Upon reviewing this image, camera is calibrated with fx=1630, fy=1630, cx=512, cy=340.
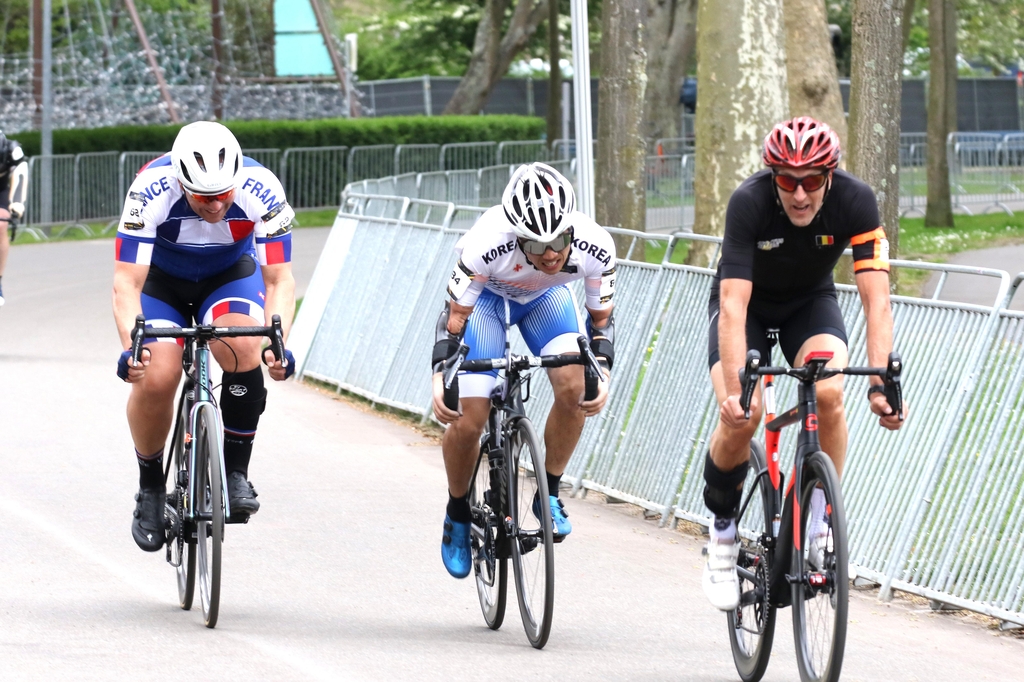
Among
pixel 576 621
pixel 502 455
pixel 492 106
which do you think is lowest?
pixel 576 621

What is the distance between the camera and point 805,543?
5.43 metres

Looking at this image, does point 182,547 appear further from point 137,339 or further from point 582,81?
point 582,81

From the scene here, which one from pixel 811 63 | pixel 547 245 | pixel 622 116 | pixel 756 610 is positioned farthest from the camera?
pixel 811 63

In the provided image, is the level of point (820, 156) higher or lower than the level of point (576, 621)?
higher

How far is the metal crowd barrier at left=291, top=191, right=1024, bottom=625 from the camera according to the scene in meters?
7.14

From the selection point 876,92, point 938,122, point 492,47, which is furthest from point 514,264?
point 492,47

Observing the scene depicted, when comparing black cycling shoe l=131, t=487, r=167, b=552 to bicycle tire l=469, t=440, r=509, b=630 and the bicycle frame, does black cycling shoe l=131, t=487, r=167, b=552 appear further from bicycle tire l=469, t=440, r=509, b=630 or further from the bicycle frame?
bicycle tire l=469, t=440, r=509, b=630

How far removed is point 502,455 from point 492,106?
48594mm

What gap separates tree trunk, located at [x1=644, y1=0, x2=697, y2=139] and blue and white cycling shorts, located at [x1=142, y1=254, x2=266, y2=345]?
3041 cm

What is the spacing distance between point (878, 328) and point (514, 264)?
155 centimetres

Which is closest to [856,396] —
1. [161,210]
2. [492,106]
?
[161,210]

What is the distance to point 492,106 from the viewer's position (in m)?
54.5

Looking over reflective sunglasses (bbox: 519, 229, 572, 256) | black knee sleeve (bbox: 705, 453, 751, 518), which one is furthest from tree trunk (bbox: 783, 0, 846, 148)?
black knee sleeve (bbox: 705, 453, 751, 518)

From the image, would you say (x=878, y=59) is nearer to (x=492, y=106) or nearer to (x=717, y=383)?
(x=717, y=383)
